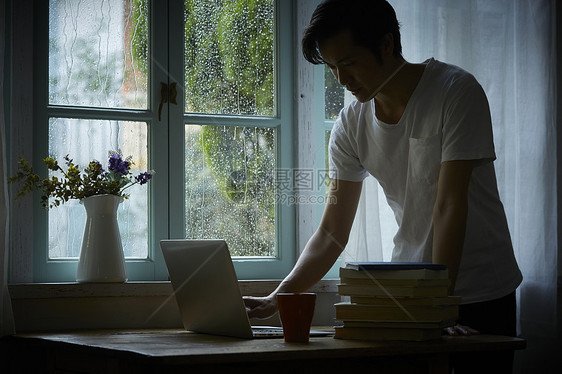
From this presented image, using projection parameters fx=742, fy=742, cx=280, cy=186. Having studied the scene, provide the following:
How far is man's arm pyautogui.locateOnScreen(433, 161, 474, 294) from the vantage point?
162 cm

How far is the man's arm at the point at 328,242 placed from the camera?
6.40ft

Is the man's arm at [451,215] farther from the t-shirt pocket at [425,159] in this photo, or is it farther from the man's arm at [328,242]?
the man's arm at [328,242]

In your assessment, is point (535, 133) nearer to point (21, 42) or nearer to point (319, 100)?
point (319, 100)

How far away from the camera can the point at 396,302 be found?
1.41 meters

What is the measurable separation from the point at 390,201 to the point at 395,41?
42 cm

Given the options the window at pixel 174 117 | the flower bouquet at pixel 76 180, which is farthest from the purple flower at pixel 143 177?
the window at pixel 174 117

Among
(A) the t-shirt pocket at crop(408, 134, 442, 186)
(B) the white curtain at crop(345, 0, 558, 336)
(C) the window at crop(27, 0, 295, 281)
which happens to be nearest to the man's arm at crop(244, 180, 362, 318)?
(A) the t-shirt pocket at crop(408, 134, 442, 186)

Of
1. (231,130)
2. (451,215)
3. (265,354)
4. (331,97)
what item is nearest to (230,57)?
(231,130)

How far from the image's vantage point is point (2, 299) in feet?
6.29

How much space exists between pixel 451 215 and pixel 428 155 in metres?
0.21

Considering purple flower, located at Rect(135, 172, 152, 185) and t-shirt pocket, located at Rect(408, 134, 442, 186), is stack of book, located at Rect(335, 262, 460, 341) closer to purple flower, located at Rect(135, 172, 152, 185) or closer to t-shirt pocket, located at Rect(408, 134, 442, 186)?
t-shirt pocket, located at Rect(408, 134, 442, 186)

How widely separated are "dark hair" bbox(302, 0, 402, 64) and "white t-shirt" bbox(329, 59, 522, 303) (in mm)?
153

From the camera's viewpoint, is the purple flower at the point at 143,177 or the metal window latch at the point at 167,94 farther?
the metal window latch at the point at 167,94

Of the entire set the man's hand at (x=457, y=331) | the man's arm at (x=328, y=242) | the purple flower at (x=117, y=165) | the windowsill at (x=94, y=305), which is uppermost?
the purple flower at (x=117, y=165)
